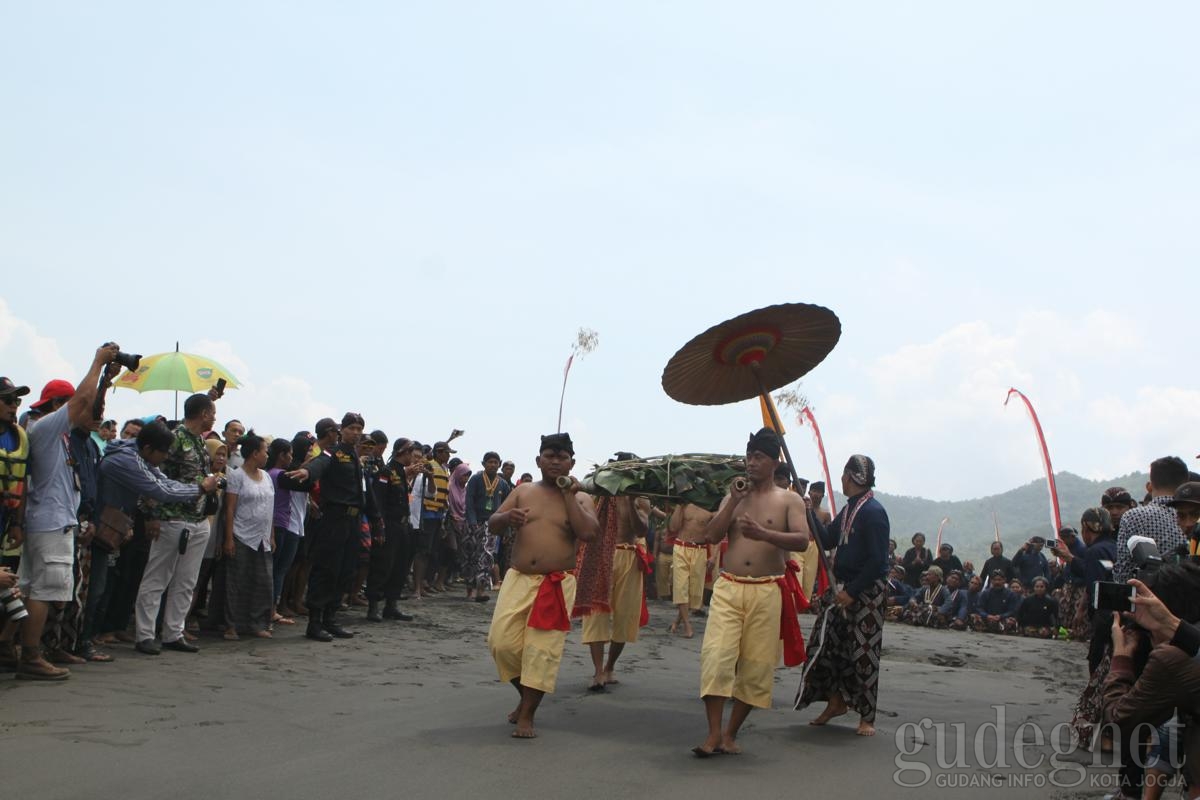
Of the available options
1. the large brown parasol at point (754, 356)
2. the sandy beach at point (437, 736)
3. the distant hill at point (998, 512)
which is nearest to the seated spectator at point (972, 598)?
the sandy beach at point (437, 736)

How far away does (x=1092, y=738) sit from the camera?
676cm

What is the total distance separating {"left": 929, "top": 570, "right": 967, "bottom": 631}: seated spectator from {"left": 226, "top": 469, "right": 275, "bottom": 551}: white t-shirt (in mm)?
11383

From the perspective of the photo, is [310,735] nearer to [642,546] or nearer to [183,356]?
[642,546]

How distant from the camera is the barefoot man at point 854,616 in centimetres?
718

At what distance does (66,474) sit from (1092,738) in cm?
712

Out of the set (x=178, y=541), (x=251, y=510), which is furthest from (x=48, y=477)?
(x=251, y=510)

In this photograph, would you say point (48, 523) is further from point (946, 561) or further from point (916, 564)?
point (946, 561)

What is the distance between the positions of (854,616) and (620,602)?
92.2 inches

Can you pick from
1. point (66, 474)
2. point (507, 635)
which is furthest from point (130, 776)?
point (66, 474)

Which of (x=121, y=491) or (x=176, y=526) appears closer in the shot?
(x=121, y=491)

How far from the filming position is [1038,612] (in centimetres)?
1650

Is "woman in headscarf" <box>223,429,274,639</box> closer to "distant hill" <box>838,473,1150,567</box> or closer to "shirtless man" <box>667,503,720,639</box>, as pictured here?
"shirtless man" <box>667,503,720,639</box>

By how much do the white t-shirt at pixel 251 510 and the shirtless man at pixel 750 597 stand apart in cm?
512

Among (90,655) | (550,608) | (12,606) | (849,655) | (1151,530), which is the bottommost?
(90,655)
